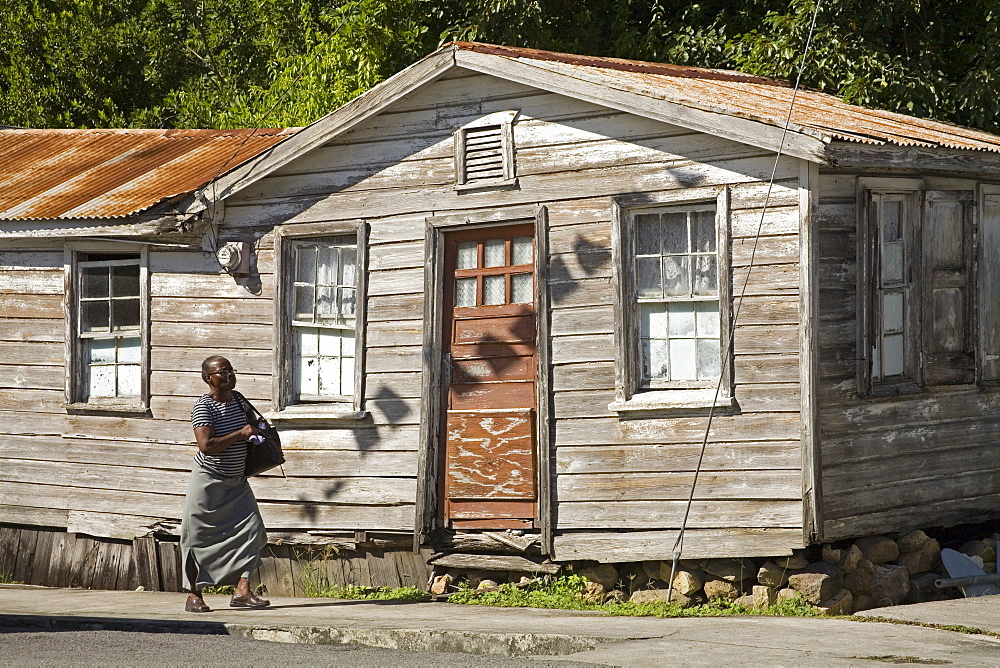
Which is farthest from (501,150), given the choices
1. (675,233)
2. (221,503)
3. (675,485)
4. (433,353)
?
(221,503)

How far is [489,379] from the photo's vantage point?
34.2 ft

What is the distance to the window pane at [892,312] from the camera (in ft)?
32.6

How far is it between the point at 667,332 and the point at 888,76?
5.81 metres

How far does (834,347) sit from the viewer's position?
9.42 metres

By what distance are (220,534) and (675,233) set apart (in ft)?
12.7

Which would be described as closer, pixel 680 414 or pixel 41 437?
pixel 680 414

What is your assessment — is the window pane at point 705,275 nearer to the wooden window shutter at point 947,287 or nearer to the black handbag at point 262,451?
the wooden window shutter at point 947,287

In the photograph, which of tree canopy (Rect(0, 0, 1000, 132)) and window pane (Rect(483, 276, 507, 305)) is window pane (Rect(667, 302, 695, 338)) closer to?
window pane (Rect(483, 276, 507, 305))

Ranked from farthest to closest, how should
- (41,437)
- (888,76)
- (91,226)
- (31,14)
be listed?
(31,14) → (888,76) → (41,437) → (91,226)

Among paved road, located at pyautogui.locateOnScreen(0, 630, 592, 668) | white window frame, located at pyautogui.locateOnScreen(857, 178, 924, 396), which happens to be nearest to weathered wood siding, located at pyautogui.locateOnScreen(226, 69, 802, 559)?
white window frame, located at pyautogui.locateOnScreen(857, 178, 924, 396)

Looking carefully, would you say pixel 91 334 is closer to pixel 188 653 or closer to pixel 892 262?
pixel 188 653

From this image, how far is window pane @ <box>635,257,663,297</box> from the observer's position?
9.83 meters

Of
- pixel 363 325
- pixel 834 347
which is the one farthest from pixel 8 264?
pixel 834 347

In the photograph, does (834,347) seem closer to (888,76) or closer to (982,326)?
(982,326)
